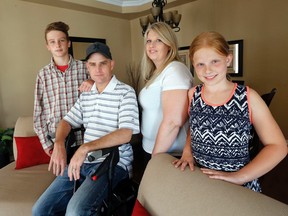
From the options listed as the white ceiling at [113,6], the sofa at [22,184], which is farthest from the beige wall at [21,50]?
the sofa at [22,184]

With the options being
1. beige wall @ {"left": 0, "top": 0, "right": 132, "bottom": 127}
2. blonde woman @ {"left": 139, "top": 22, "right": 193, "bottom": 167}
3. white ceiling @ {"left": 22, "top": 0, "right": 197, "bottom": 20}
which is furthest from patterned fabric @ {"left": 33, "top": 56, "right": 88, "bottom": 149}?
white ceiling @ {"left": 22, "top": 0, "right": 197, "bottom": 20}

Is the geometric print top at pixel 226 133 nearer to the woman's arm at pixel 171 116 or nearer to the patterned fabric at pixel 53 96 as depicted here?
the woman's arm at pixel 171 116

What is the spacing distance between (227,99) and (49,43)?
4.70 ft

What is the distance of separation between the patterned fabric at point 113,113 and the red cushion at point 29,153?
0.81 m

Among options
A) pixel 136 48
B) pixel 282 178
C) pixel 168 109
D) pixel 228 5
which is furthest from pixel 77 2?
pixel 282 178

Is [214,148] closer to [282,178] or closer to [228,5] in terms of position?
[282,178]

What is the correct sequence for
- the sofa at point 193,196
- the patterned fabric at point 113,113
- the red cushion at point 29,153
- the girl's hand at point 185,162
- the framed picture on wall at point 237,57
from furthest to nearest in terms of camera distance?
the framed picture on wall at point 237,57, the red cushion at point 29,153, the patterned fabric at point 113,113, the girl's hand at point 185,162, the sofa at point 193,196

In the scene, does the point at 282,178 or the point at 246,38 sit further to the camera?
the point at 246,38

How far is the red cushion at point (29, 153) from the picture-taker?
1.96 metres

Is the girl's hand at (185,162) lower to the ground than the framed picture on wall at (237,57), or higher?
lower

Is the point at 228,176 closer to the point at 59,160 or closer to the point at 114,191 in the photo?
the point at 114,191

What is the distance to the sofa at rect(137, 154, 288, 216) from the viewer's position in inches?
28.8

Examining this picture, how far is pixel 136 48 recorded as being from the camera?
4.80m

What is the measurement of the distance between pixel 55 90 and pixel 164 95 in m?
1.02
